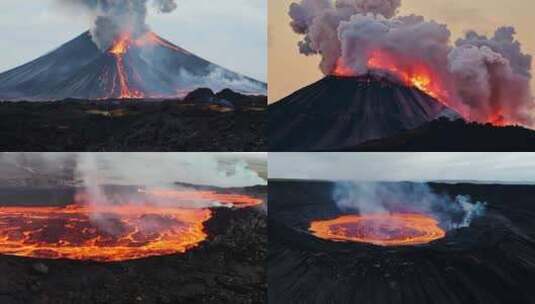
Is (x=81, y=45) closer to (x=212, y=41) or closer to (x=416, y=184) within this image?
(x=212, y=41)

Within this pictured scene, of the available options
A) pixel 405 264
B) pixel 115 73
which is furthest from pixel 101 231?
pixel 405 264

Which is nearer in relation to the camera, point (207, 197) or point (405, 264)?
point (405, 264)

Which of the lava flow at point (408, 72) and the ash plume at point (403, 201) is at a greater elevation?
the lava flow at point (408, 72)

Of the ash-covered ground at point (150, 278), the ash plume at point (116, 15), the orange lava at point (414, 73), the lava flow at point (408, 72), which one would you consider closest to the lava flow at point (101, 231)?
the ash-covered ground at point (150, 278)

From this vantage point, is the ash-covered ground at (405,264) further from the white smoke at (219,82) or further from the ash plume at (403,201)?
the white smoke at (219,82)

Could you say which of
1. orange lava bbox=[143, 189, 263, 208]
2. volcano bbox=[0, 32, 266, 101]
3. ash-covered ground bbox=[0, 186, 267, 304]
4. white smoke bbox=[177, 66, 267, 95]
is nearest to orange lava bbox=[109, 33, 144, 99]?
volcano bbox=[0, 32, 266, 101]

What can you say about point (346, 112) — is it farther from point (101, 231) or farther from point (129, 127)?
point (101, 231)
